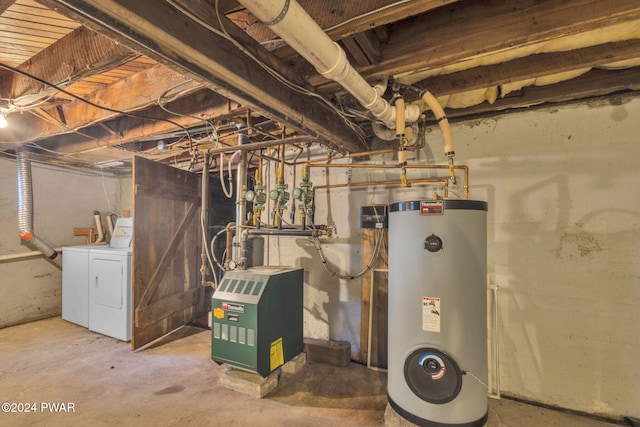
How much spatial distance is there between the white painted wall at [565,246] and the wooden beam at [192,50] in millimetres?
1460

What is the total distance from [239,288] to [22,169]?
11.1ft

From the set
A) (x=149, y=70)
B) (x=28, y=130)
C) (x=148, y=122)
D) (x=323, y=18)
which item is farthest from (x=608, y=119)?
(x=28, y=130)

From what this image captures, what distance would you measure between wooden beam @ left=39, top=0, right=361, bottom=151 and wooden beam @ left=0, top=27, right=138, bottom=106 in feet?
1.66

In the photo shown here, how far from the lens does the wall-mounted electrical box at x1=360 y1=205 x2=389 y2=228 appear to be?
2326 millimetres

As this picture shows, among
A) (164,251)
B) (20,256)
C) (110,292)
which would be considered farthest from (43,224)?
(164,251)

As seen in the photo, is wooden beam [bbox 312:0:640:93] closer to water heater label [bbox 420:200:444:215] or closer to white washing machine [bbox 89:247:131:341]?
water heater label [bbox 420:200:444:215]

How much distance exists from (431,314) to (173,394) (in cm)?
187

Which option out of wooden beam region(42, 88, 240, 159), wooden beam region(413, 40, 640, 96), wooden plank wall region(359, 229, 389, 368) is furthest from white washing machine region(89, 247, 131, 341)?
wooden beam region(413, 40, 640, 96)

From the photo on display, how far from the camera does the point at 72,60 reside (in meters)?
1.59

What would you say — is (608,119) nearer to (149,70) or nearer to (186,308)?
(149,70)

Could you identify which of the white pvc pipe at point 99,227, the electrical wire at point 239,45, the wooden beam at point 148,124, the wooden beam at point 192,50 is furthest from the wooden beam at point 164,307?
the electrical wire at point 239,45

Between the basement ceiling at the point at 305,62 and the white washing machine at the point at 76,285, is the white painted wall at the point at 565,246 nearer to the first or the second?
the basement ceiling at the point at 305,62

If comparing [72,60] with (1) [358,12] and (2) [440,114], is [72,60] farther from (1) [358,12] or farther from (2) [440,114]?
(2) [440,114]

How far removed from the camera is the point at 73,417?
1.78 meters
